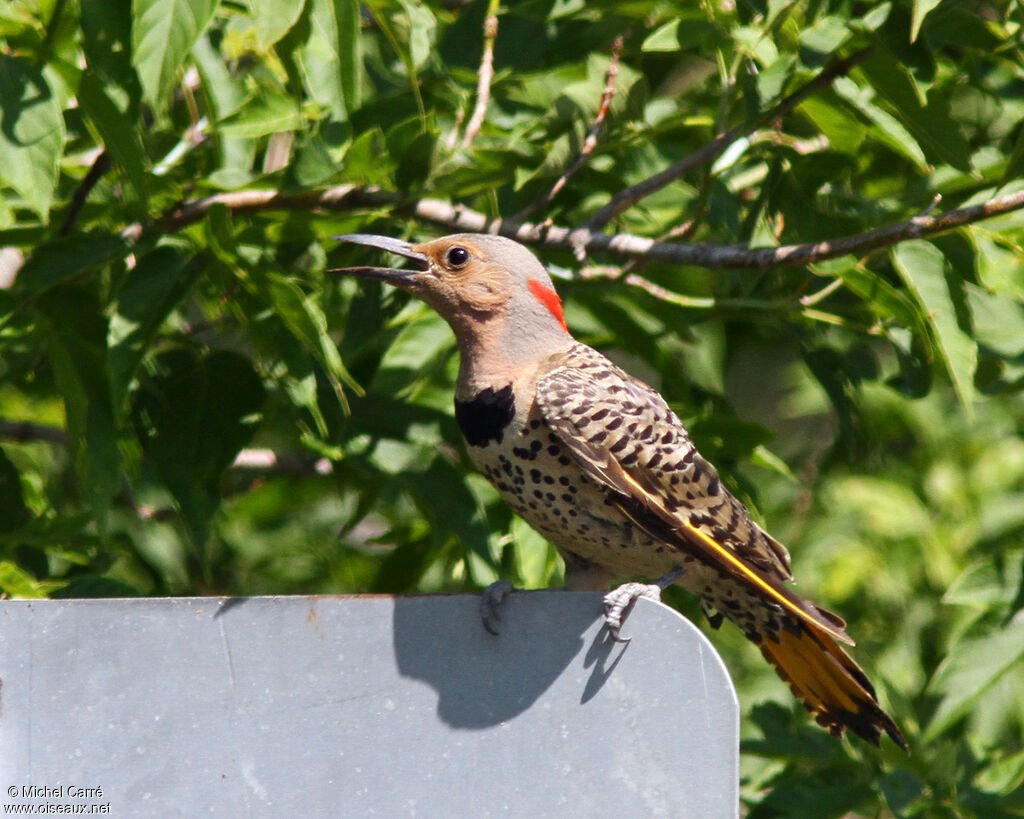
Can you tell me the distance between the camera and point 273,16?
7.55ft

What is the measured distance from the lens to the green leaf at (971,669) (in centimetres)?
321

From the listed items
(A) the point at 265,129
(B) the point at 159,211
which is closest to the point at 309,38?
(A) the point at 265,129

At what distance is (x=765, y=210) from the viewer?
303 cm

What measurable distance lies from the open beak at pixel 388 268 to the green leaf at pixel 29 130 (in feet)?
2.05

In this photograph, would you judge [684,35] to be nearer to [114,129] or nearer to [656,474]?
[656,474]

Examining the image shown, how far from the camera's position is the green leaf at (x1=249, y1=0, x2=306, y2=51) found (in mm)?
2281

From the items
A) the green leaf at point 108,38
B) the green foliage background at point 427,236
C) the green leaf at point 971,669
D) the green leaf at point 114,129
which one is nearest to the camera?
the green leaf at point 108,38

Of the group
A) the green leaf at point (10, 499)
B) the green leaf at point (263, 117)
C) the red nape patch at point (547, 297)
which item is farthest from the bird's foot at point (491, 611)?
the green leaf at point (10, 499)

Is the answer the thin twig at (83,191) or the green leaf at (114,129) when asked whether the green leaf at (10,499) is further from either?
the green leaf at (114,129)

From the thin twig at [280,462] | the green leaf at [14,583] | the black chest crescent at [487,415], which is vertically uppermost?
the black chest crescent at [487,415]

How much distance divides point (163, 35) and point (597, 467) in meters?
1.26

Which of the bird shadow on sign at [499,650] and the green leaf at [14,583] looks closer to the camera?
the bird shadow on sign at [499,650]

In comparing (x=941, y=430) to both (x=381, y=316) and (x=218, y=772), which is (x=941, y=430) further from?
(x=218, y=772)

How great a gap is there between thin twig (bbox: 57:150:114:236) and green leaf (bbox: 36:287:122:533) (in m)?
0.15
